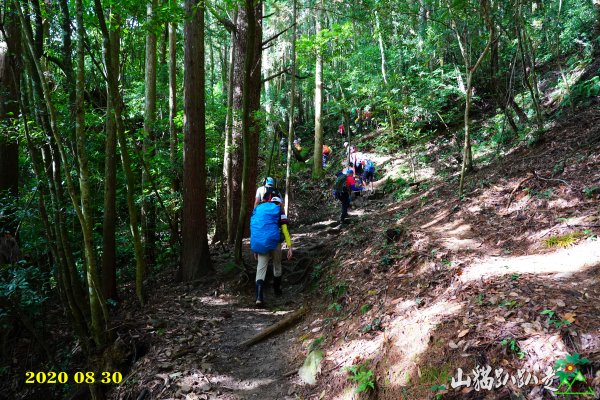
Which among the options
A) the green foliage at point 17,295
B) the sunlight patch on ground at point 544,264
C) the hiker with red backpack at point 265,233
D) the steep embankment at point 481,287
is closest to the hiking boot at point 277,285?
the hiker with red backpack at point 265,233

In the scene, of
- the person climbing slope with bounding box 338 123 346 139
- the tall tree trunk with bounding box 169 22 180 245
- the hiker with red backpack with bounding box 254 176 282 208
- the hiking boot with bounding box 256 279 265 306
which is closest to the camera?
the hiking boot with bounding box 256 279 265 306

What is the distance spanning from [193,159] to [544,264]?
261 inches

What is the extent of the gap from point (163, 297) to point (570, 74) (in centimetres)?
1379

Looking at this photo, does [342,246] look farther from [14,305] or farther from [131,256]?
[131,256]

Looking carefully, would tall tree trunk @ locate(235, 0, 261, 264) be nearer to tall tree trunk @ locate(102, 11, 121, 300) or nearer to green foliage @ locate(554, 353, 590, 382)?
tall tree trunk @ locate(102, 11, 121, 300)

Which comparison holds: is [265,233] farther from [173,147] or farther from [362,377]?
[173,147]

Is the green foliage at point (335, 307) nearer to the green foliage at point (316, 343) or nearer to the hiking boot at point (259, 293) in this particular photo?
the green foliage at point (316, 343)

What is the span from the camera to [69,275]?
5820 mm

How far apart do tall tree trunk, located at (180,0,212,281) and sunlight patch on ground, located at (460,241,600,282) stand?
5.52 meters

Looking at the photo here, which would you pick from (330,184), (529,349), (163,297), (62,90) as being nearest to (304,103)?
(330,184)

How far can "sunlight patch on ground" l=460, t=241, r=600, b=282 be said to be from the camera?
3986 mm

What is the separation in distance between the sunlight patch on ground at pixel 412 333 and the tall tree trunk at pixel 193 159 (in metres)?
5.14

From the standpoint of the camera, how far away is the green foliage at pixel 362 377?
11.1 ft

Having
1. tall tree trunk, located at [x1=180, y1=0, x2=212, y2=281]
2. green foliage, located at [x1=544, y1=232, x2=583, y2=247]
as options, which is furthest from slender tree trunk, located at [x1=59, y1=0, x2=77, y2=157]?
green foliage, located at [x1=544, y1=232, x2=583, y2=247]
